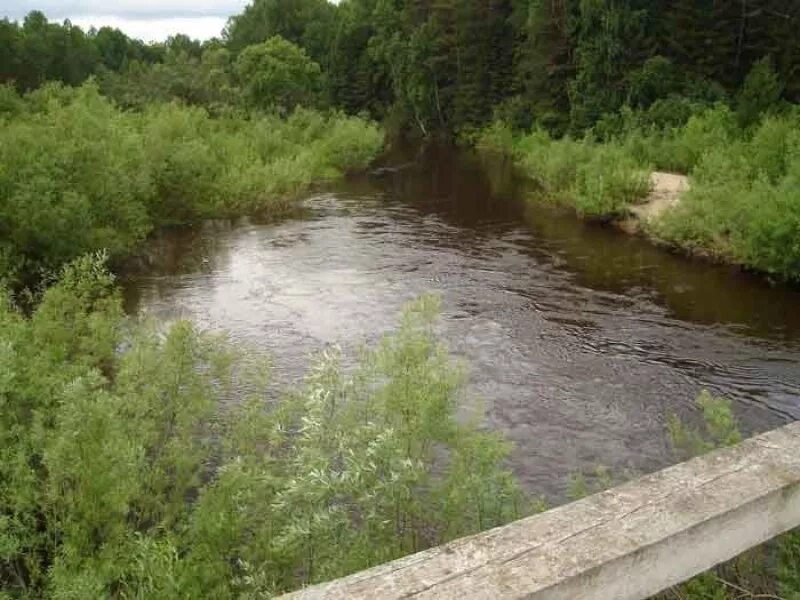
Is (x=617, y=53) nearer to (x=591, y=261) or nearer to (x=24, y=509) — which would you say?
(x=591, y=261)

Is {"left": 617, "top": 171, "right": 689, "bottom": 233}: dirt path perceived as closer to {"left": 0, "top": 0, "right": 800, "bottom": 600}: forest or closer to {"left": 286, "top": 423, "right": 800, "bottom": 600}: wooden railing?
{"left": 0, "top": 0, "right": 800, "bottom": 600}: forest

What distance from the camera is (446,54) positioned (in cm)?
5856

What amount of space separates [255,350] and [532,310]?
6.56 meters

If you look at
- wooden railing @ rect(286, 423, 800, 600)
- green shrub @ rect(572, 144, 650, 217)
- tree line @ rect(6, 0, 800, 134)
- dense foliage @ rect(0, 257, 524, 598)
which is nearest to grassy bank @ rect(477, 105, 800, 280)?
green shrub @ rect(572, 144, 650, 217)

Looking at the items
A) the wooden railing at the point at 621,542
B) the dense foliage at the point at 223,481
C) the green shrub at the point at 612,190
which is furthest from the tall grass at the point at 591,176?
the wooden railing at the point at 621,542

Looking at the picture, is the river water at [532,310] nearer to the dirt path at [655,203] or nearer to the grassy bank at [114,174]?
the dirt path at [655,203]

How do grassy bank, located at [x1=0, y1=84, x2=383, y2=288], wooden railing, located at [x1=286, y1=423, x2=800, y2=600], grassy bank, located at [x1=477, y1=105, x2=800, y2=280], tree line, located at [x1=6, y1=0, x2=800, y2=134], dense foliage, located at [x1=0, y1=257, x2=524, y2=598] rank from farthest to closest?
1. tree line, located at [x1=6, y1=0, x2=800, y2=134]
2. grassy bank, located at [x1=477, y1=105, x2=800, y2=280]
3. grassy bank, located at [x1=0, y1=84, x2=383, y2=288]
4. dense foliage, located at [x1=0, y1=257, x2=524, y2=598]
5. wooden railing, located at [x1=286, y1=423, x2=800, y2=600]

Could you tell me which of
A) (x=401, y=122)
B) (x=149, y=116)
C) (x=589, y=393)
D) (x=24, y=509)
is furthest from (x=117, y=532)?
→ (x=401, y=122)

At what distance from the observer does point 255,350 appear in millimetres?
14180

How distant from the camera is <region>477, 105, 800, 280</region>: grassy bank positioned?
60.7 ft

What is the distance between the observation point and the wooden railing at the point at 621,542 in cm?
236

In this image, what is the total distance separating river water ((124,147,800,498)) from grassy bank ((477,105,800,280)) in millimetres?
801

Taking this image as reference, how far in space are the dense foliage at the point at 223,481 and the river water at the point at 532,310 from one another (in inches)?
123

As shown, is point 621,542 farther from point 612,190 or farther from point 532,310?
point 612,190
